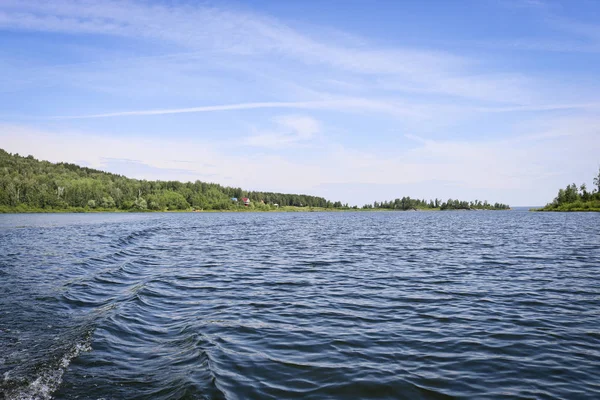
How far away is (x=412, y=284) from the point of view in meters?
21.5

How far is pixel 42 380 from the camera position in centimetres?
932

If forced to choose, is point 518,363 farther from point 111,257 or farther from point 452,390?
point 111,257

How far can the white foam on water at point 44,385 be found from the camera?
8508mm

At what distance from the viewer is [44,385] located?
9078mm

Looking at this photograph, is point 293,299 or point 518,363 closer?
point 518,363

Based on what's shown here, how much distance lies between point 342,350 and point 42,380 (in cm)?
778

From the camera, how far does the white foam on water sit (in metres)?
8.51

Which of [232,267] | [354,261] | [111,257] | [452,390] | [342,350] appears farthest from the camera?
[111,257]

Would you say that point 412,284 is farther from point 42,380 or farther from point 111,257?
point 111,257

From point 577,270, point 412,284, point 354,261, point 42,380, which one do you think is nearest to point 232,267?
point 354,261

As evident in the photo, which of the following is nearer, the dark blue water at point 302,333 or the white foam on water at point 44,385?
the white foam on water at point 44,385

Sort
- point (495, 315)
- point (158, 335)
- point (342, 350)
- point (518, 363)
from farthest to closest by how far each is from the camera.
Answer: point (495, 315), point (158, 335), point (342, 350), point (518, 363)

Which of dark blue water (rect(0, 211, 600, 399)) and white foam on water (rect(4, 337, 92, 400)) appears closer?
white foam on water (rect(4, 337, 92, 400))

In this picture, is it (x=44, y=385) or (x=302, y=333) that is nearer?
(x=44, y=385)
